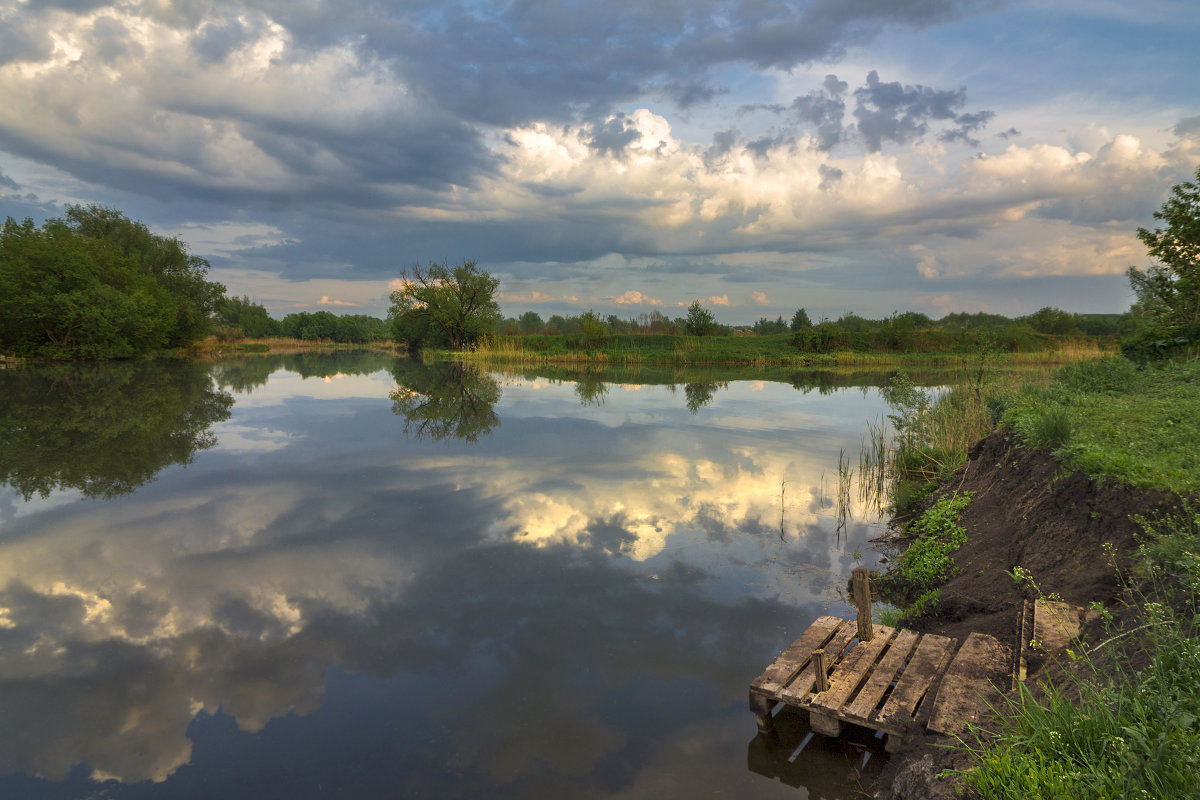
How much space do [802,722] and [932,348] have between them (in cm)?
6154

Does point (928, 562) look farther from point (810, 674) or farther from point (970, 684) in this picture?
point (810, 674)

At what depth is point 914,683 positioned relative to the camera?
168 inches

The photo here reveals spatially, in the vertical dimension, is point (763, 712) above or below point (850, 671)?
below

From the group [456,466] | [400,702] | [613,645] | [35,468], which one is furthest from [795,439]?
[35,468]

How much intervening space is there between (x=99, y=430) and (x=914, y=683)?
18693mm

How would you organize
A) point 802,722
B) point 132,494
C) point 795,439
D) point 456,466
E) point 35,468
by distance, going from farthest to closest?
point 795,439, point 456,466, point 35,468, point 132,494, point 802,722

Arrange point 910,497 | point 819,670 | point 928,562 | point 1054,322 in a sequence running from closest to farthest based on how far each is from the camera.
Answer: point 819,670 < point 928,562 < point 910,497 < point 1054,322

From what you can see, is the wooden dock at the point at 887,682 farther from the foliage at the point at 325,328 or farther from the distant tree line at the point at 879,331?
the foliage at the point at 325,328

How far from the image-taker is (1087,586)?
195 inches

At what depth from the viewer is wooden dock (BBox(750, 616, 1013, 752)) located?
388 centimetres

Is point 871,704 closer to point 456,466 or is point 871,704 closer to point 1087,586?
point 1087,586

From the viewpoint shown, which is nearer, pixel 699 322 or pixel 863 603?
pixel 863 603

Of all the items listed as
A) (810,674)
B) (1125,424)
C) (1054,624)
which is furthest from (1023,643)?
(1125,424)

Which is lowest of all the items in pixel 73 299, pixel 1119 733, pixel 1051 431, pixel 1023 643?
pixel 1023 643
